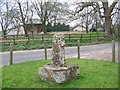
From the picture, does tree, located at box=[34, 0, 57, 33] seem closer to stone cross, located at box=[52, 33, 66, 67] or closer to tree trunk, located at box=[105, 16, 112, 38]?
tree trunk, located at box=[105, 16, 112, 38]

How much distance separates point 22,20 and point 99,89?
27.6 meters

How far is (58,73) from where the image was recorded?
6.17 metres

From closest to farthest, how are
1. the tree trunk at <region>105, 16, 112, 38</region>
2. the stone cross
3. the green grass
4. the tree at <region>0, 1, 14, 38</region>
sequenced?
the green grass < the stone cross < the tree trunk at <region>105, 16, 112, 38</region> < the tree at <region>0, 1, 14, 38</region>

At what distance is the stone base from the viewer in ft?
20.2

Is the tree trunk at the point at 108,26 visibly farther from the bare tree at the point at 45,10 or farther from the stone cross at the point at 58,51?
the stone cross at the point at 58,51

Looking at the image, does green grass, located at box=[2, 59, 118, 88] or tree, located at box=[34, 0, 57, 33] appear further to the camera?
tree, located at box=[34, 0, 57, 33]

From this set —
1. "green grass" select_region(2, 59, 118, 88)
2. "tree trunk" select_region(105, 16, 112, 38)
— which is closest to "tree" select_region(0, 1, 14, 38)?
"tree trunk" select_region(105, 16, 112, 38)

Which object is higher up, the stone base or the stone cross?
the stone cross

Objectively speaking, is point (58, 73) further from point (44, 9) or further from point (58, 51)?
point (44, 9)

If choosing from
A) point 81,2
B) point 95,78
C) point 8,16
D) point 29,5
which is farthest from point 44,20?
point 95,78

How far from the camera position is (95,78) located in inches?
263

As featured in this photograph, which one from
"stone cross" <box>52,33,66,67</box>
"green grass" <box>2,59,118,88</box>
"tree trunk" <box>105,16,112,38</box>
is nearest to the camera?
"green grass" <box>2,59,118,88</box>

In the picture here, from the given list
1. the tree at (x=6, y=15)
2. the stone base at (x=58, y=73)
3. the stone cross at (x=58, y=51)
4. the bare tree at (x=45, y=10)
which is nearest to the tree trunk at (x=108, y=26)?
the bare tree at (x=45, y=10)

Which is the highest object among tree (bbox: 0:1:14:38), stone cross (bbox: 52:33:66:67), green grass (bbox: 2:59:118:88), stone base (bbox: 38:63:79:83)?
tree (bbox: 0:1:14:38)
